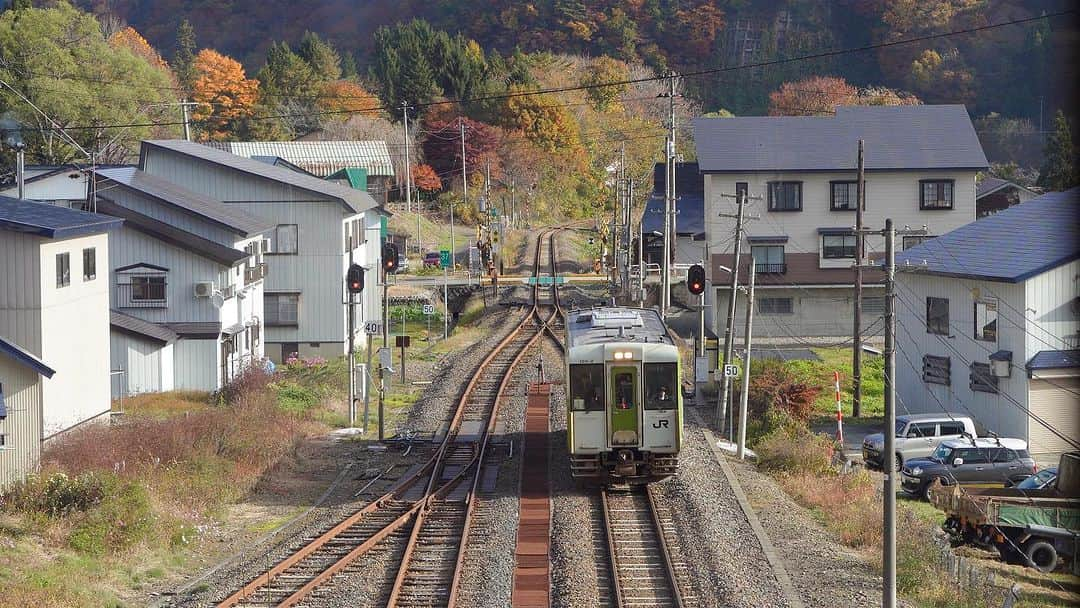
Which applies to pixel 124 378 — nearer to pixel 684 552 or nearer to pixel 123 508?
pixel 123 508

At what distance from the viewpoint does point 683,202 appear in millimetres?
47688

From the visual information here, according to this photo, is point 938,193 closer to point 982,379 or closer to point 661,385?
point 982,379

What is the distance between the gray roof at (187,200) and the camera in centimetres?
2835

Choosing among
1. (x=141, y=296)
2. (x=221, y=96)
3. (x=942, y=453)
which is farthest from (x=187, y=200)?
(x=221, y=96)

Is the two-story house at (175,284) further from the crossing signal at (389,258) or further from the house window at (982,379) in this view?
the house window at (982,379)

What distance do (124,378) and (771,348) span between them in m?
18.0

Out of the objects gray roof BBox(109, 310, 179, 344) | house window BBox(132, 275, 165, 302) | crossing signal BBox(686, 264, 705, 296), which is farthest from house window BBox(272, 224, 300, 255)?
crossing signal BBox(686, 264, 705, 296)

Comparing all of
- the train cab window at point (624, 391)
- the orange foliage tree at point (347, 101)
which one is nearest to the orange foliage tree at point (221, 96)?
the orange foliage tree at point (347, 101)

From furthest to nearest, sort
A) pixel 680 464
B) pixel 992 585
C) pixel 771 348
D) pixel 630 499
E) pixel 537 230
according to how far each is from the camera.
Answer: pixel 537 230 < pixel 771 348 < pixel 680 464 < pixel 630 499 < pixel 992 585

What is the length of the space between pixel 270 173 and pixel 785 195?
15.5m

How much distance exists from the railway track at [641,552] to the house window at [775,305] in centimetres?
2213

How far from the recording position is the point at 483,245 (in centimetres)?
5197

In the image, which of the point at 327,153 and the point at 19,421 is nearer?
the point at 19,421

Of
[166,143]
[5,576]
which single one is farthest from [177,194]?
[5,576]
